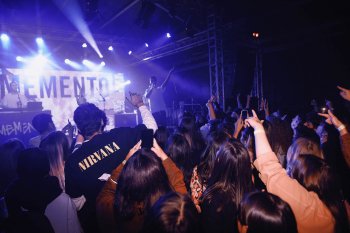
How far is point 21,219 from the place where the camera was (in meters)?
1.22

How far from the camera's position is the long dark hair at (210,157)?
2270 millimetres

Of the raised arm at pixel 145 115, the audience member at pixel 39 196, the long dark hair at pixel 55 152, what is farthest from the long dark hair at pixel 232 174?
the long dark hair at pixel 55 152

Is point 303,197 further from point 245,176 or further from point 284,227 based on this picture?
point 245,176

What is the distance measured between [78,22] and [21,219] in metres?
10.3

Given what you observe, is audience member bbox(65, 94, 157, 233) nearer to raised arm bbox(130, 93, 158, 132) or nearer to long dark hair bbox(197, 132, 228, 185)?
raised arm bbox(130, 93, 158, 132)

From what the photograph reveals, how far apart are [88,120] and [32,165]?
22.8 inches

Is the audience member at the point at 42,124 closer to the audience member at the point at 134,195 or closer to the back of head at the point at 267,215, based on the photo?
the audience member at the point at 134,195

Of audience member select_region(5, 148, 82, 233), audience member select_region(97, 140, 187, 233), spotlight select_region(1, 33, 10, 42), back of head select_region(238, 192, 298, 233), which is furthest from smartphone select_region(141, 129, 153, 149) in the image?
spotlight select_region(1, 33, 10, 42)

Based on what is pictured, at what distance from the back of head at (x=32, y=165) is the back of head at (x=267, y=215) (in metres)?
Answer: 1.45

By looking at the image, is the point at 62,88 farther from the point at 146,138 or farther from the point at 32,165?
the point at 146,138

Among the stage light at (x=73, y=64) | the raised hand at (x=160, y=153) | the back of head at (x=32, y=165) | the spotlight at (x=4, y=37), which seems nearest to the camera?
the back of head at (x=32, y=165)

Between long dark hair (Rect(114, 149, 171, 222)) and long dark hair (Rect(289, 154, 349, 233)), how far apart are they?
0.94 meters

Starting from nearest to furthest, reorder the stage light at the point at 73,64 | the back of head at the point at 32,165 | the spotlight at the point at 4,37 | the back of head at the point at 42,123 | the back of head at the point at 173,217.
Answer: the back of head at the point at 173,217, the back of head at the point at 32,165, the back of head at the point at 42,123, the spotlight at the point at 4,37, the stage light at the point at 73,64

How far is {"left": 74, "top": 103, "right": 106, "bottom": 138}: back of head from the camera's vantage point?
2.14 metres
